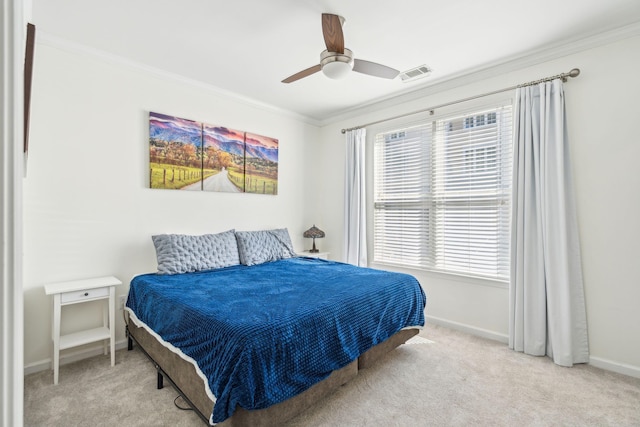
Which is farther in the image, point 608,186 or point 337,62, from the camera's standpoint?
point 608,186

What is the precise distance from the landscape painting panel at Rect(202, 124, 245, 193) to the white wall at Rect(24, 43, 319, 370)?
0.15 m

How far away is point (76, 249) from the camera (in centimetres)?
262

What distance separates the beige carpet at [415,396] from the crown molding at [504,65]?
2654 millimetres

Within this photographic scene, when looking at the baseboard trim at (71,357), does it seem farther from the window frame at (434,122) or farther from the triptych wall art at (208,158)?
the window frame at (434,122)

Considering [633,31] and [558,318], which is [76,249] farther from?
[633,31]

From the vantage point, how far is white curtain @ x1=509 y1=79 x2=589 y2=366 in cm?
254

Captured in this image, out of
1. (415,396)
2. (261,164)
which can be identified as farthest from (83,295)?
(415,396)

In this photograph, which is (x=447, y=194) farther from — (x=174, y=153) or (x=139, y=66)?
(x=139, y=66)

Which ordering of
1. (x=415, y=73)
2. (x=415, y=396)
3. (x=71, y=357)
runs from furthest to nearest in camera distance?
(x=415, y=73) → (x=71, y=357) → (x=415, y=396)

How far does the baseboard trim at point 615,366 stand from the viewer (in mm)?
2344

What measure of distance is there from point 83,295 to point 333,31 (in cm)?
273

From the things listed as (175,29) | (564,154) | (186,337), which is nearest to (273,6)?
(175,29)

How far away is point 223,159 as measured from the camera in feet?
11.8

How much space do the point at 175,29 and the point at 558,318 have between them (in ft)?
12.9
